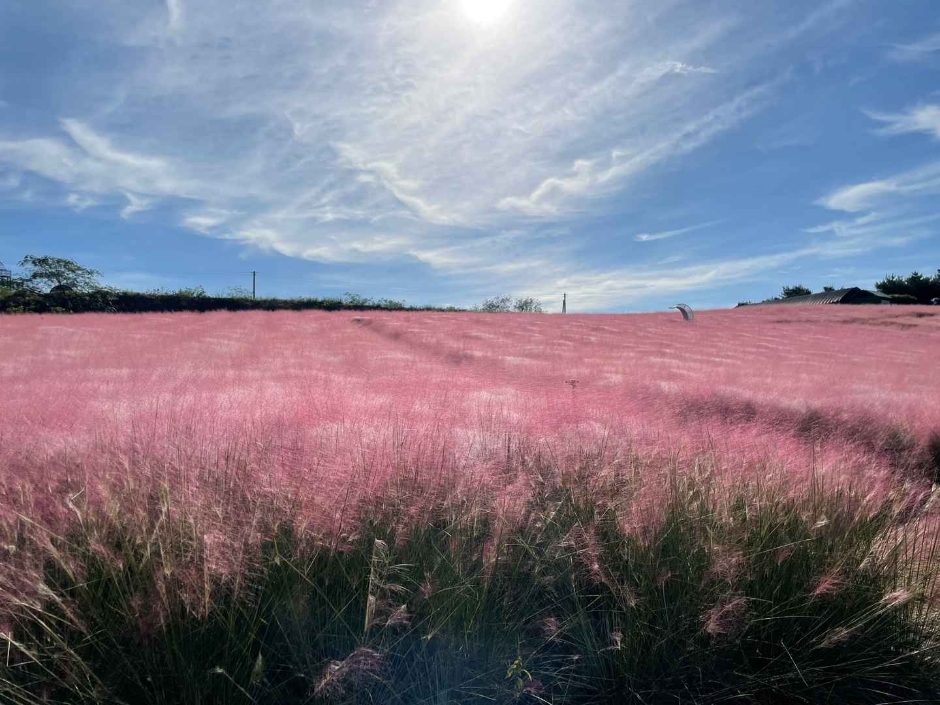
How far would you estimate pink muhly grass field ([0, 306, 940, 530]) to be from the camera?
5.87 ft

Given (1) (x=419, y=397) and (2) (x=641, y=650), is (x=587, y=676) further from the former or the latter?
(1) (x=419, y=397)

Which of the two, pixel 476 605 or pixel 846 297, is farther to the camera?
pixel 846 297

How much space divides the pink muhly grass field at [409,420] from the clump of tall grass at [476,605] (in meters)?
0.13

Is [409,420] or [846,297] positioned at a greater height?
[846,297]

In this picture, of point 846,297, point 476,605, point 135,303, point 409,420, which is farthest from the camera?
point 846,297

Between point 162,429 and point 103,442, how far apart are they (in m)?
0.21

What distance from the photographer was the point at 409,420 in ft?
7.68

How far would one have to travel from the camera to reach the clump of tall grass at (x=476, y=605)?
4.75ft

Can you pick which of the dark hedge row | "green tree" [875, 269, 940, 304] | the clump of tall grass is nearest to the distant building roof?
"green tree" [875, 269, 940, 304]

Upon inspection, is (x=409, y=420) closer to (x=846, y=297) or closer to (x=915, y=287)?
(x=846, y=297)

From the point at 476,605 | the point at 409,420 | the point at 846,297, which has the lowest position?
the point at 476,605

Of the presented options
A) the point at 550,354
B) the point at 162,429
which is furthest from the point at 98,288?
the point at 162,429

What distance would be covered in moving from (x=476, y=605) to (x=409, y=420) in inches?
36.3

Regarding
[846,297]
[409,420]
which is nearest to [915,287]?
[846,297]
